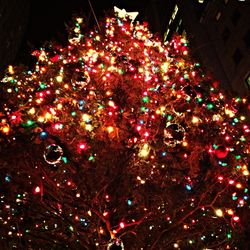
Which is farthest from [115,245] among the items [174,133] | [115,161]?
[174,133]

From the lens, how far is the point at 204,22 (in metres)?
25.9

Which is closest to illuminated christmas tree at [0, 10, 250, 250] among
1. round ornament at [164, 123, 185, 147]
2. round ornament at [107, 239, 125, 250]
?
round ornament at [164, 123, 185, 147]

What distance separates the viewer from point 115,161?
28.3 ft

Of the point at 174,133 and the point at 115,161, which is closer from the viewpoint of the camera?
→ the point at 174,133

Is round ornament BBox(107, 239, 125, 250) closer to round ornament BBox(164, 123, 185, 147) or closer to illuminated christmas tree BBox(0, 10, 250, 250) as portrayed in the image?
illuminated christmas tree BBox(0, 10, 250, 250)

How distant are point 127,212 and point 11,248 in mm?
3176

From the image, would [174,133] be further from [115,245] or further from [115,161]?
[115,245]

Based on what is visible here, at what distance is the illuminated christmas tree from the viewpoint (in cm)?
794

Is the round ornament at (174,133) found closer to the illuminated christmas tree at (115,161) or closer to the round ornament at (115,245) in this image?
the illuminated christmas tree at (115,161)

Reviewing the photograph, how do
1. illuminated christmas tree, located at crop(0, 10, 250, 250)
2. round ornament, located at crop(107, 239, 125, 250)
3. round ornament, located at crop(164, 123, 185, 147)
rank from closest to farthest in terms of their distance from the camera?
1. round ornament, located at crop(107, 239, 125, 250)
2. round ornament, located at crop(164, 123, 185, 147)
3. illuminated christmas tree, located at crop(0, 10, 250, 250)

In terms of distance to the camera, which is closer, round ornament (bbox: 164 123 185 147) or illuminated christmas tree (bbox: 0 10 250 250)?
round ornament (bbox: 164 123 185 147)

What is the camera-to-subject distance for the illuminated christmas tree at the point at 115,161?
794 centimetres

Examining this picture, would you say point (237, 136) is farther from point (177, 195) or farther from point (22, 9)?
point (22, 9)

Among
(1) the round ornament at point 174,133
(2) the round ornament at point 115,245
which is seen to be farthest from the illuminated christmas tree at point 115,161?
(2) the round ornament at point 115,245
